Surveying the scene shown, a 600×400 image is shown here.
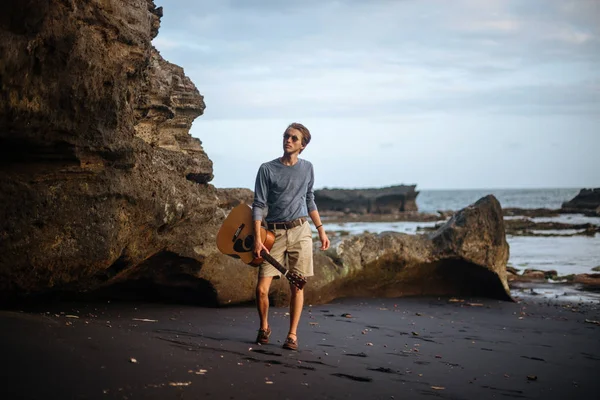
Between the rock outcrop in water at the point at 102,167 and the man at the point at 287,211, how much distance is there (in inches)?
56.4

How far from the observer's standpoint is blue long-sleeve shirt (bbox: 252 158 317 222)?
6.69 m

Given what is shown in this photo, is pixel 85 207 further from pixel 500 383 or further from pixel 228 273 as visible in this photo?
pixel 500 383

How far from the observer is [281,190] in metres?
6.73

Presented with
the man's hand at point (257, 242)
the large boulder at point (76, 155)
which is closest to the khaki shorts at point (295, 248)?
the man's hand at point (257, 242)

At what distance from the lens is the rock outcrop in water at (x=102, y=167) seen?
589 centimetres

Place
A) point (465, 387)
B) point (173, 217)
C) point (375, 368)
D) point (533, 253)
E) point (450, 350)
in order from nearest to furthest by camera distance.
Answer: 1. point (465, 387)
2. point (375, 368)
3. point (450, 350)
4. point (173, 217)
5. point (533, 253)

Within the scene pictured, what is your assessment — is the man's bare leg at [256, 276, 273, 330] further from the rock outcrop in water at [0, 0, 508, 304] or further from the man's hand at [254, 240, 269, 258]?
the rock outcrop in water at [0, 0, 508, 304]

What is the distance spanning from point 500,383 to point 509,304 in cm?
542

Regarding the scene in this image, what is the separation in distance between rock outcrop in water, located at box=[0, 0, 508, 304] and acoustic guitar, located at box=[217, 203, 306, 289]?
101 centimetres

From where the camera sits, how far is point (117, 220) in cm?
691

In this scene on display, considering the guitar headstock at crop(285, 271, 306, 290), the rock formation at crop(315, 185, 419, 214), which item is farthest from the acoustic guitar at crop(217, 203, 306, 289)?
the rock formation at crop(315, 185, 419, 214)

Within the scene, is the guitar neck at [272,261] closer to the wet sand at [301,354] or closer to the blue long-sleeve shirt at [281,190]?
the blue long-sleeve shirt at [281,190]

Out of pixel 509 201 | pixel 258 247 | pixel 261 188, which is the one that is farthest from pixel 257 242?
pixel 509 201

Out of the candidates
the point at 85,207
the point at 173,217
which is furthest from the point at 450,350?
the point at 85,207
